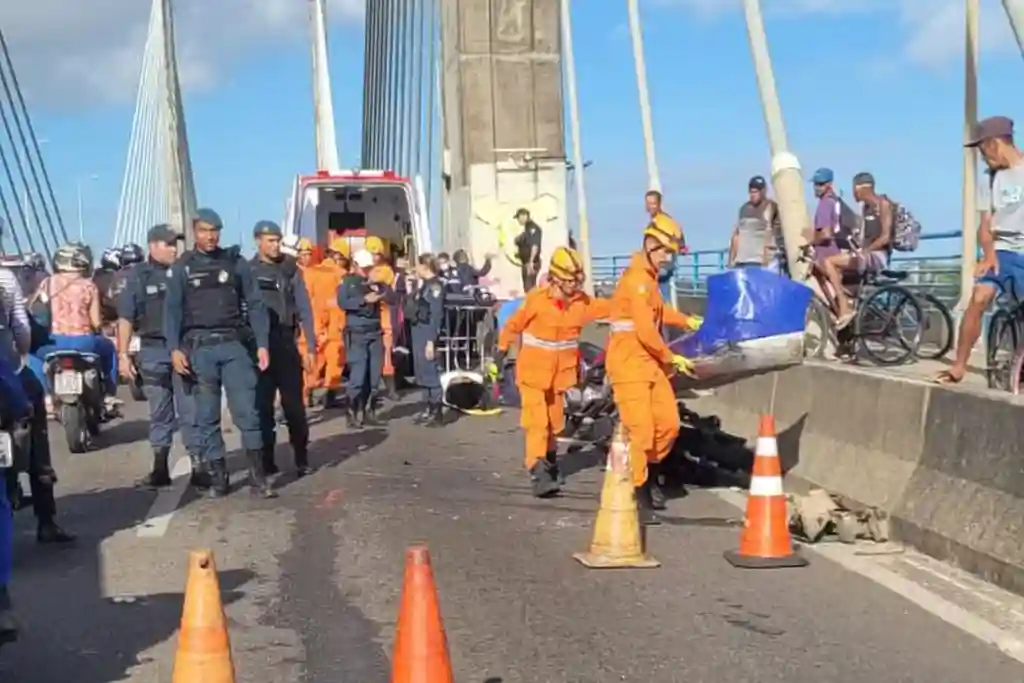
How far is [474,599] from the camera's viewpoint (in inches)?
281

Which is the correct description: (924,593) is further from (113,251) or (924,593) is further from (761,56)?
(113,251)

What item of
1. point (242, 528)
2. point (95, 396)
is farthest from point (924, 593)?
point (95, 396)

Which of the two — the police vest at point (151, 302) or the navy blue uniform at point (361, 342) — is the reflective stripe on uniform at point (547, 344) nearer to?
the police vest at point (151, 302)

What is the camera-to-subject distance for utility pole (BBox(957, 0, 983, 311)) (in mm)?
12914

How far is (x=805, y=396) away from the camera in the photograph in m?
10.6

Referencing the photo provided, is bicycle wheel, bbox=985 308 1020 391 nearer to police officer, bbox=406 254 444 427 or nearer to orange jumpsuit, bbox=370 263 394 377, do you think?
police officer, bbox=406 254 444 427

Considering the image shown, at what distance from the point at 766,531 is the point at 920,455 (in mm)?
1127

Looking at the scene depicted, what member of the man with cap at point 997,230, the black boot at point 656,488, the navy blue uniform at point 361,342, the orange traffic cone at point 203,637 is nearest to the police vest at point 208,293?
the black boot at point 656,488

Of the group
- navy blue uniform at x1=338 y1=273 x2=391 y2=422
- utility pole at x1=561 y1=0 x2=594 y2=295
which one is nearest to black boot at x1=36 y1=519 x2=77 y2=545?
navy blue uniform at x1=338 y1=273 x2=391 y2=422

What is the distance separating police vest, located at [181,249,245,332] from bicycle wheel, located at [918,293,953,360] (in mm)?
5844

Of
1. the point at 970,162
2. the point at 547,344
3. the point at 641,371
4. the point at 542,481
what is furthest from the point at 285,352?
the point at 970,162

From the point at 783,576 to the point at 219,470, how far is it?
434 centimetres

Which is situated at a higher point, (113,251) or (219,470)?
(113,251)

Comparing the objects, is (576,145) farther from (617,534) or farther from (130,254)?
(617,534)
